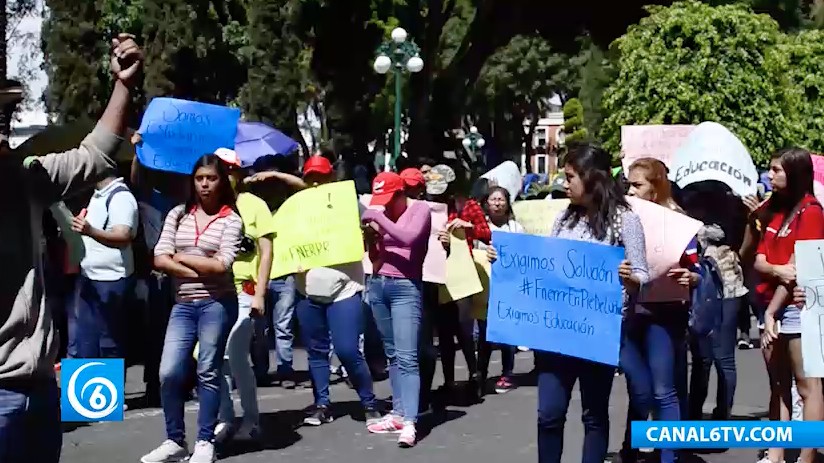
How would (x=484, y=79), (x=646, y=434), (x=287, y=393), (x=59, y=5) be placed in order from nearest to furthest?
(x=646, y=434) → (x=287, y=393) → (x=59, y=5) → (x=484, y=79)

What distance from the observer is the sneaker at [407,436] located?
825 centimetres

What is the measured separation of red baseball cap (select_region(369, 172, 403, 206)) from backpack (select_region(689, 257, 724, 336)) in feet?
6.44

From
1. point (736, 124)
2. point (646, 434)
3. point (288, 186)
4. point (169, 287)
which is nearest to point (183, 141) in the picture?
point (288, 186)

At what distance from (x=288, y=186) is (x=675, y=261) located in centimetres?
362

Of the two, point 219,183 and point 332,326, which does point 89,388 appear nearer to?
point 219,183

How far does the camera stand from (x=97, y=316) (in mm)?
9195

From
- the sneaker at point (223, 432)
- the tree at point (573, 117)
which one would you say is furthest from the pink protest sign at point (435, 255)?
the tree at point (573, 117)

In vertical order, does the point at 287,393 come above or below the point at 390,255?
below

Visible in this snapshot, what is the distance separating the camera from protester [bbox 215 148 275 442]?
8031 mm

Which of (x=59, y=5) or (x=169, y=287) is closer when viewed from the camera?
(x=169, y=287)

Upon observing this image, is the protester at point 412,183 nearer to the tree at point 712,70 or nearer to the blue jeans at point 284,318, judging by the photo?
the blue jeans at point 284,318

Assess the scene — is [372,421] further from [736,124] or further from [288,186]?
[736,124]

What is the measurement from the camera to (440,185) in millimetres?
9945

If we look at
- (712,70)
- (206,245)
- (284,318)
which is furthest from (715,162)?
(712,70)
